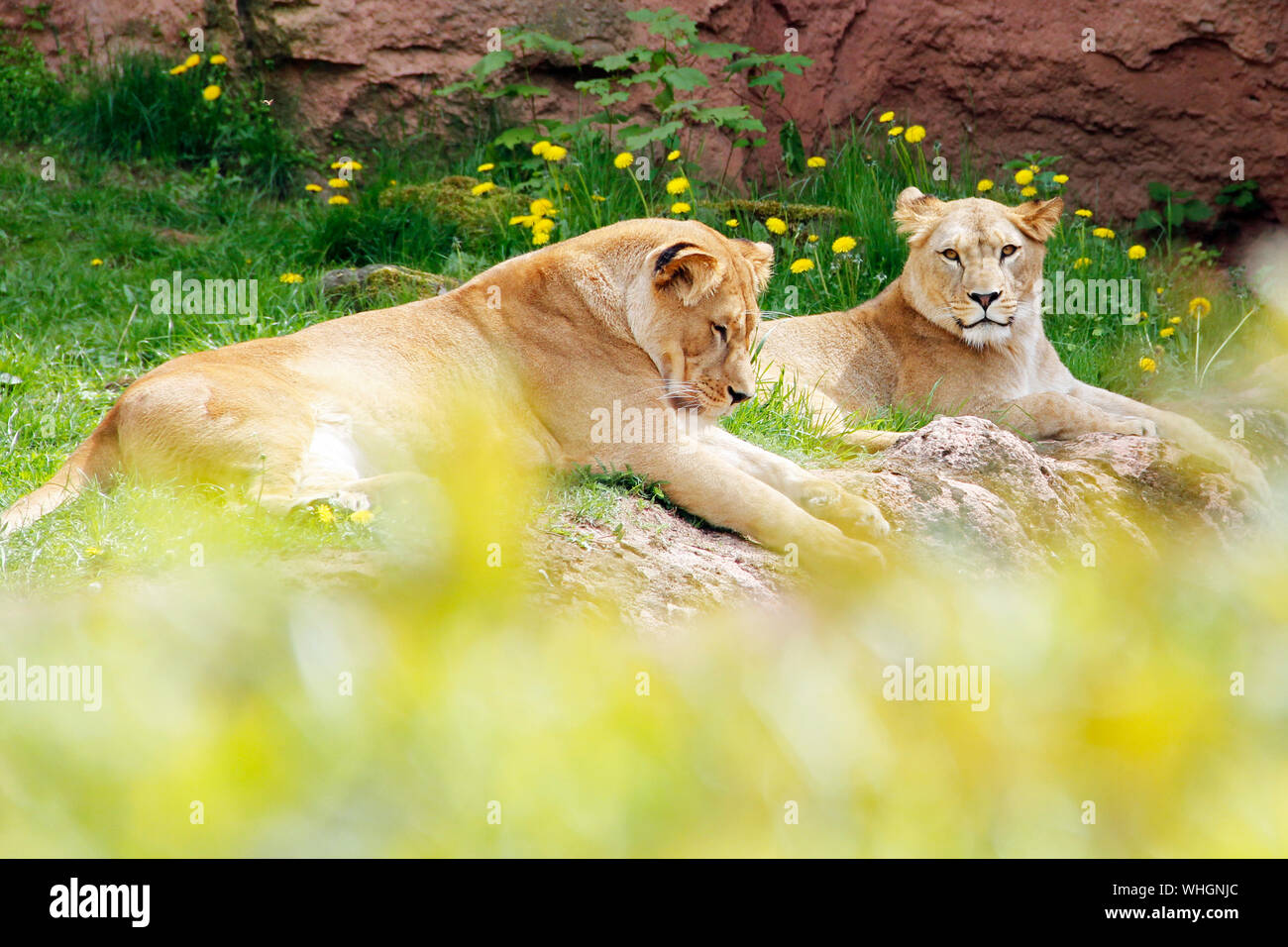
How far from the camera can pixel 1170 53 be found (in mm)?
9055

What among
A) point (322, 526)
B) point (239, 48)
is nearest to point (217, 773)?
point (322, 526)

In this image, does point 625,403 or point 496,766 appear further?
point 625,403

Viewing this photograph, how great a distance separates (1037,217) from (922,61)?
323 cm

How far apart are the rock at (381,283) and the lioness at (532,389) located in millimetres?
1741

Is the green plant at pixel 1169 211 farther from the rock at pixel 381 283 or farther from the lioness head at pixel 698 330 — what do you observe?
the lioness head at pixel 698 330

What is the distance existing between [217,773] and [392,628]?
147mm

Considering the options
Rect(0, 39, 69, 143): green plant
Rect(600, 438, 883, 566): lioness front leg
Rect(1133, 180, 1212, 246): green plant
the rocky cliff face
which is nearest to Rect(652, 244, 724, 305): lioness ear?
Rect(600, 438, 883, 566): lioness front leg

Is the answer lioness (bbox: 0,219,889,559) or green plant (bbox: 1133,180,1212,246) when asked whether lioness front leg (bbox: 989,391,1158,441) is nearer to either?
lioness (bbox: 0,219,889,559)

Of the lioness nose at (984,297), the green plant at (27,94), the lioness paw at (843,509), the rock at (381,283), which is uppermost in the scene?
the green plant at (27,94)

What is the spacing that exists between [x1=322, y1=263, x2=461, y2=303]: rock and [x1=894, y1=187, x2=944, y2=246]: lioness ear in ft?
7.63

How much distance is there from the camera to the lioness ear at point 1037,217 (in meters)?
6.62

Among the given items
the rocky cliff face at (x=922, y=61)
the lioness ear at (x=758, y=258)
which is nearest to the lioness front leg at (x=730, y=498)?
the lioness ear at (x=758, y=258)

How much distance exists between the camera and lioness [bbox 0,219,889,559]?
450cm

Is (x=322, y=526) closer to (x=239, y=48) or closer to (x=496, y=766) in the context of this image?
(x=496, y=766)
